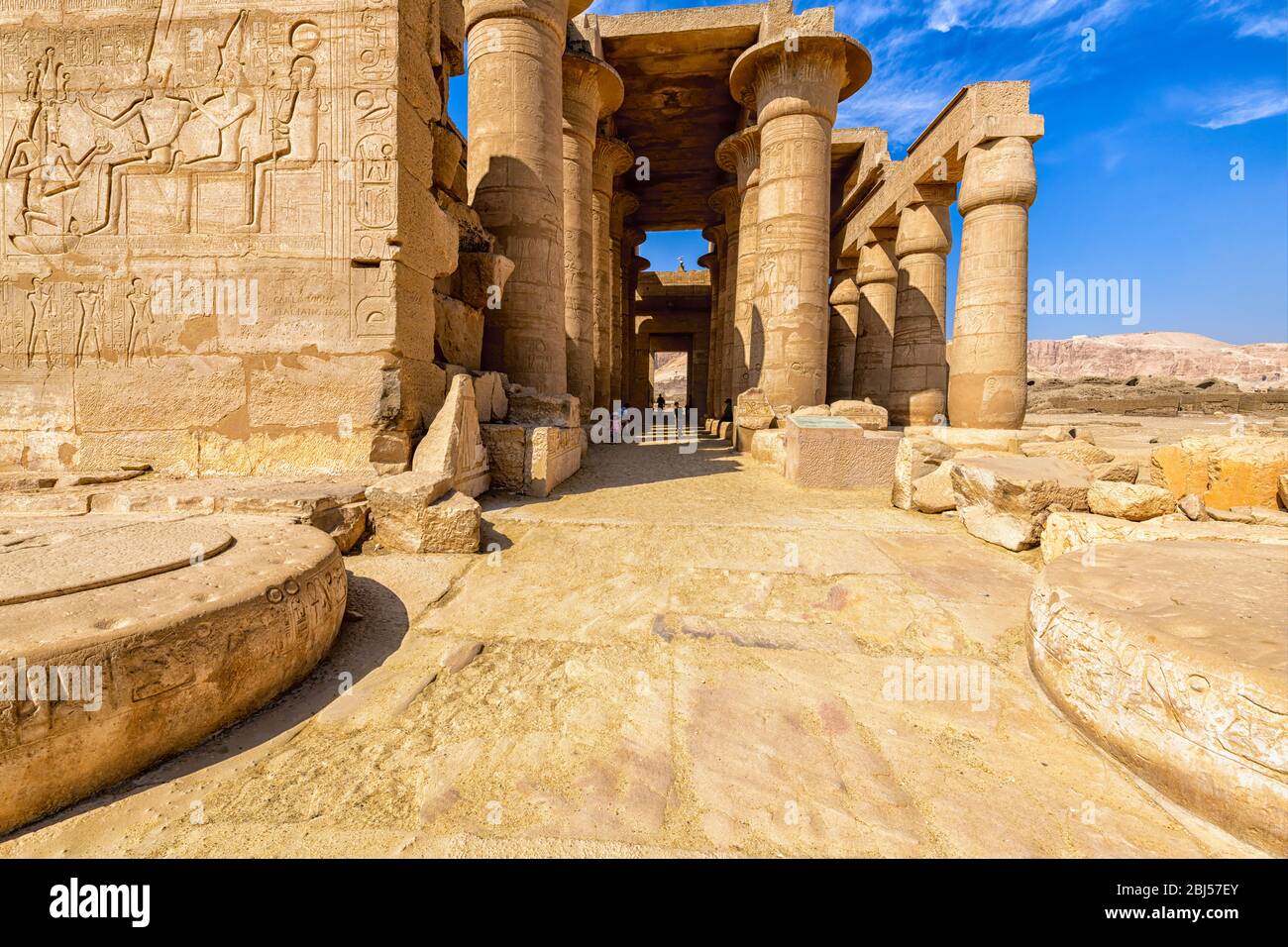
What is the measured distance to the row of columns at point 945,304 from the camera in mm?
7809

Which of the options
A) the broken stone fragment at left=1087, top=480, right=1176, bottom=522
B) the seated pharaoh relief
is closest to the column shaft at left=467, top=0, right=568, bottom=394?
the seated pharaoh relief

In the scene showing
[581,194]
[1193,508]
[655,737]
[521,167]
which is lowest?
[655,737]

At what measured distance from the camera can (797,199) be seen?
8977mm

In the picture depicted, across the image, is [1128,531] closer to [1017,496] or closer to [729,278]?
[1017,496]

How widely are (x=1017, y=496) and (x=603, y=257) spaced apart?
10.7 metres

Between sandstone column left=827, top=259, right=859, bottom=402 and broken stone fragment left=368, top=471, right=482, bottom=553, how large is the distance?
39.9ft

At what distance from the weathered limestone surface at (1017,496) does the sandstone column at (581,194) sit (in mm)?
7102

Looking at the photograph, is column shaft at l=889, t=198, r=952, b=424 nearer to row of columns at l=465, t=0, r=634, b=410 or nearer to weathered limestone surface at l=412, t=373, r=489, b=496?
row of columns at l=465, t=0, r=634, b=410

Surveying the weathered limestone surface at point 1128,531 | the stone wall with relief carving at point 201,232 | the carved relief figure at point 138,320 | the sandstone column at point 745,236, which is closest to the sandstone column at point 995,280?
the sandstone column at point 745,236

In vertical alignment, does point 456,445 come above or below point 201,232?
below

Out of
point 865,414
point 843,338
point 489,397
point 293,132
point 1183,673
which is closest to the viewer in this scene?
point 1183,673

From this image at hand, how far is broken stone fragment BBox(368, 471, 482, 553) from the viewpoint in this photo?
3500 millimetres

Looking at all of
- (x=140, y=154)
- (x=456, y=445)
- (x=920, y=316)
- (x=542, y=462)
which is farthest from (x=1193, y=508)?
(x=920, y=316)

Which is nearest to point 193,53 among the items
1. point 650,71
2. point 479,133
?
point 479,133
